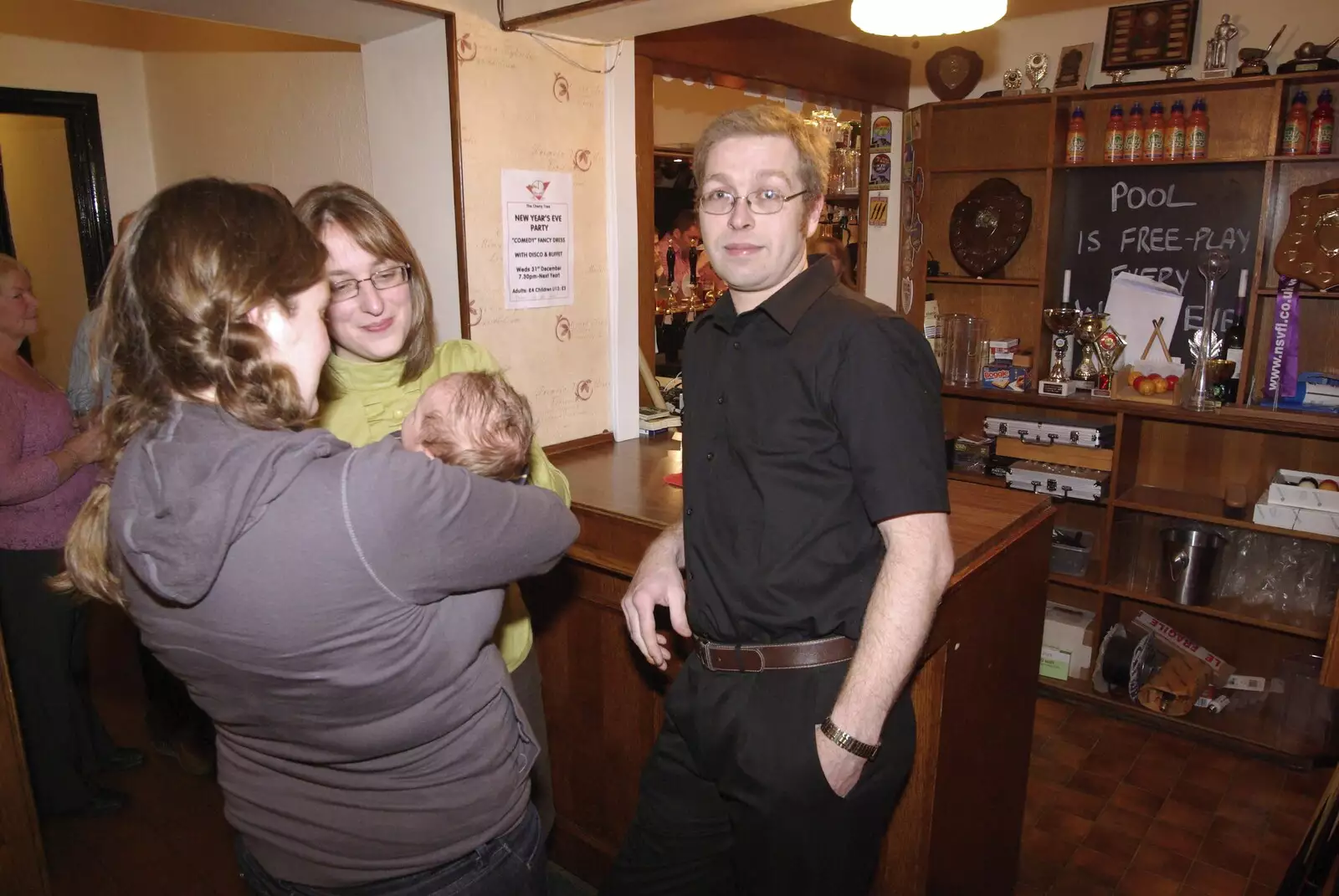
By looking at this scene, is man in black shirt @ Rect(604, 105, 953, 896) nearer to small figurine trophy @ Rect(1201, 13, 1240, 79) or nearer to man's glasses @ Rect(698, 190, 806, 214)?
man's glasses @ Rect(698, 190, 806, 214)

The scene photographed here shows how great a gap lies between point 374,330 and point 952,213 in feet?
9.80

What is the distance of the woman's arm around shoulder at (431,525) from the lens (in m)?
0.92

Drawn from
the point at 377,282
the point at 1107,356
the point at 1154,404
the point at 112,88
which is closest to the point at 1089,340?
the point at 1107,356

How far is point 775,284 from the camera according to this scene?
4.98ft

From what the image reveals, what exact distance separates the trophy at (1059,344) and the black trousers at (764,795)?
2.30m

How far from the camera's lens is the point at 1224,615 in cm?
314

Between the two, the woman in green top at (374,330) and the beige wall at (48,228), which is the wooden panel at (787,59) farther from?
the beige wall at (48,228)

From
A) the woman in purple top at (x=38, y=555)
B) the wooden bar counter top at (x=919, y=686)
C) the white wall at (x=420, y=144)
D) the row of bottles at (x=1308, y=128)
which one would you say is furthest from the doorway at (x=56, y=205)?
the row of bottles at (x=1308, y=128)

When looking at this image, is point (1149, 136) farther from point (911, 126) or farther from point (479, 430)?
point (479, 430)

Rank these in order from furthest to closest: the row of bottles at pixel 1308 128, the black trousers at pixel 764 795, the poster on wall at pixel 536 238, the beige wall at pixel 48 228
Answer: the beige wall at pixel 48 228 < the row of bottles at pixel 1308 128 < the poster on wall at pixel 536 238 < the black trousers at pixel 764 795

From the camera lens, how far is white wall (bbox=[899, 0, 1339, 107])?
3035 millimetres

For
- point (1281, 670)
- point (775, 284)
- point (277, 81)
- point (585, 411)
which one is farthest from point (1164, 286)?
point (277, 81)

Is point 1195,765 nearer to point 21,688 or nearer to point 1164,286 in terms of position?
point 1164,286

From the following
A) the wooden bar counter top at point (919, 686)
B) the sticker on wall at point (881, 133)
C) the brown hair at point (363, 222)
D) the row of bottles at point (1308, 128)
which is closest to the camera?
the brown hair at point (363, 222)
